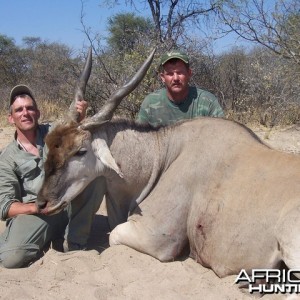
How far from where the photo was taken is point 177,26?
10.1 m

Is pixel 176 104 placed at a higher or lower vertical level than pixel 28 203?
higher

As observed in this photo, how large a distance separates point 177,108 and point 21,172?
4.99 feet

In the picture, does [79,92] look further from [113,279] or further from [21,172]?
[113,279]

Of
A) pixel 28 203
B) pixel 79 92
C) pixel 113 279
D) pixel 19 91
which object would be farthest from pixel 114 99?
pixel 113 279

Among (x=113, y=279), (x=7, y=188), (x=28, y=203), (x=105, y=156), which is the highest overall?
(x=105, y=156)

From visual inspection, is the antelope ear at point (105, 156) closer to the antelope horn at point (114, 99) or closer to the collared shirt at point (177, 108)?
the antelope horn at point (114, 99)

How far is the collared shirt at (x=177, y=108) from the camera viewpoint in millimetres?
4449

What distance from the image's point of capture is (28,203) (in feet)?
12.1

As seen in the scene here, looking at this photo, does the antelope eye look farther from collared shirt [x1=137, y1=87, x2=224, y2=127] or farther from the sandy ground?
collared shirt [x1=137, y1=87, x2=224, y2=127]

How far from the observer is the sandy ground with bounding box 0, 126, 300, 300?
299cm

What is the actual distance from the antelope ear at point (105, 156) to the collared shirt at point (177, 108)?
1099 millimetres

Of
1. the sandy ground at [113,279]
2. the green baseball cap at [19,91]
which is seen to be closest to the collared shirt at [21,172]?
the green baseball cap at [19,91]

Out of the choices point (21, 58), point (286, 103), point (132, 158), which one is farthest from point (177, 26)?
point (21, 58)

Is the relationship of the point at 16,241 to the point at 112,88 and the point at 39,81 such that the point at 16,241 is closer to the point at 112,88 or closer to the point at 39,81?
the point at 112,88
